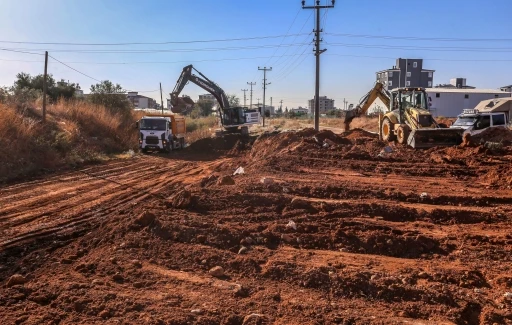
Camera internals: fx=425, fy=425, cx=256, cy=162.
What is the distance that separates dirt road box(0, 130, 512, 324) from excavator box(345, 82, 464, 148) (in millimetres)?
5515

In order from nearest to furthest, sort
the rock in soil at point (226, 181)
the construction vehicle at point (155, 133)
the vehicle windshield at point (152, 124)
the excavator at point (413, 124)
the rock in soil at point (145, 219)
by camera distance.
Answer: the rock in soil at point (145, 219) → the rock in soil at point (226, 181) → the excavator at point (413, 124) → the construction vehicle at point (155, 133) → the vehicle windshield at point (152, 124)

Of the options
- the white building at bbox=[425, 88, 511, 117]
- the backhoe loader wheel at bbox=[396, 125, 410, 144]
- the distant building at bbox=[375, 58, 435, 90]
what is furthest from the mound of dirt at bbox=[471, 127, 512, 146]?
the distant building at bbox=[375, 58, 435, 90]

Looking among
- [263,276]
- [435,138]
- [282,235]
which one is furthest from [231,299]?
[435,138]

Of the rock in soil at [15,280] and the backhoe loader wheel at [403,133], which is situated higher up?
the backhoe loader wheel at [403,133]

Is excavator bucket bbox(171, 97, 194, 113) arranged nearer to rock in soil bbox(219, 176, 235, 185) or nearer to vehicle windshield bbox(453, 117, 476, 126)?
vehicle windshield bbox(453, 117, 476, 126)

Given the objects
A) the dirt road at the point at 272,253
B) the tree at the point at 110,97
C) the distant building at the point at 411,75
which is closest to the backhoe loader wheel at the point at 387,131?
the dirt road at the point at 272,253

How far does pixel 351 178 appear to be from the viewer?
11.7m

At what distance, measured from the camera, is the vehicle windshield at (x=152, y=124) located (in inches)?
1008

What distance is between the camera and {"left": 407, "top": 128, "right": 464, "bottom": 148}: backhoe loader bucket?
1711 centimetres

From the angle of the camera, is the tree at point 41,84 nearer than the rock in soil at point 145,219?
No

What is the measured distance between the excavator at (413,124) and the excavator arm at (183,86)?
14.3 metres

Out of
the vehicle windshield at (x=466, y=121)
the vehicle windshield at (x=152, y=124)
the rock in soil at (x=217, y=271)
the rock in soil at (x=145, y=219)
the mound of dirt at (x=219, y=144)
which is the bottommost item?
the rock in soil at (x=217, y=271)

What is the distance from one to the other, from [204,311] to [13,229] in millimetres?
5743

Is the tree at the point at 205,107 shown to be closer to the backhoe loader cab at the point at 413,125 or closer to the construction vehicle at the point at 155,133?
the construction vehicle at the point at 155,133
